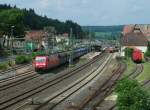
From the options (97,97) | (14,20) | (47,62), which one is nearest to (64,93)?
(97,97)

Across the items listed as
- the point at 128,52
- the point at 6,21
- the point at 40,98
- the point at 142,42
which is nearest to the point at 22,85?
the point at 40,98

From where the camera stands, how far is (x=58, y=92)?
169 ft

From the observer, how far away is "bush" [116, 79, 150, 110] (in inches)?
1031

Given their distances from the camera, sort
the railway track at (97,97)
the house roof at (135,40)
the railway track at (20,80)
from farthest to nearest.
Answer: the house roof at (135,40) → the railway track at (20,80) → the railway track at (97,97)

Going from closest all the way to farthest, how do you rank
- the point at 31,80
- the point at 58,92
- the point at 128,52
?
the point at 58,92, the point at 31,80, the point at 128,52

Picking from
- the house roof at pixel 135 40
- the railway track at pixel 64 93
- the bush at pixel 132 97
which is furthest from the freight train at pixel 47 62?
the house roof at pixel 135 40

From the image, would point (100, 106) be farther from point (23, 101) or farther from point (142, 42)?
point (142, 42)

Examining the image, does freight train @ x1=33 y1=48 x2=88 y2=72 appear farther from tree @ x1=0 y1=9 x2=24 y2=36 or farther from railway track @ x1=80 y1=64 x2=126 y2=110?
tree @ x1=0 y1=9 x2=24 y2=36

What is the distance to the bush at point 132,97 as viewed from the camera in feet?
85.9

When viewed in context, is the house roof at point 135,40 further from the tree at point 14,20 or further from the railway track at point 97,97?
the railway track at point 97,97

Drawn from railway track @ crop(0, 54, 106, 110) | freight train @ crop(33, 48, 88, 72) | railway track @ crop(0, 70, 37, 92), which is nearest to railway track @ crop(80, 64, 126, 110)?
railway track @ crop(0, 54, 106, 110)

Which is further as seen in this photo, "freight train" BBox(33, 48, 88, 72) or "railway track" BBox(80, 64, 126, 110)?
"freight train" BBox(33, 48, 88, 72)

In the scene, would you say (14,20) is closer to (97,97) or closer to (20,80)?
(20,80)

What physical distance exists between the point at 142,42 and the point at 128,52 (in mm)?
18335
